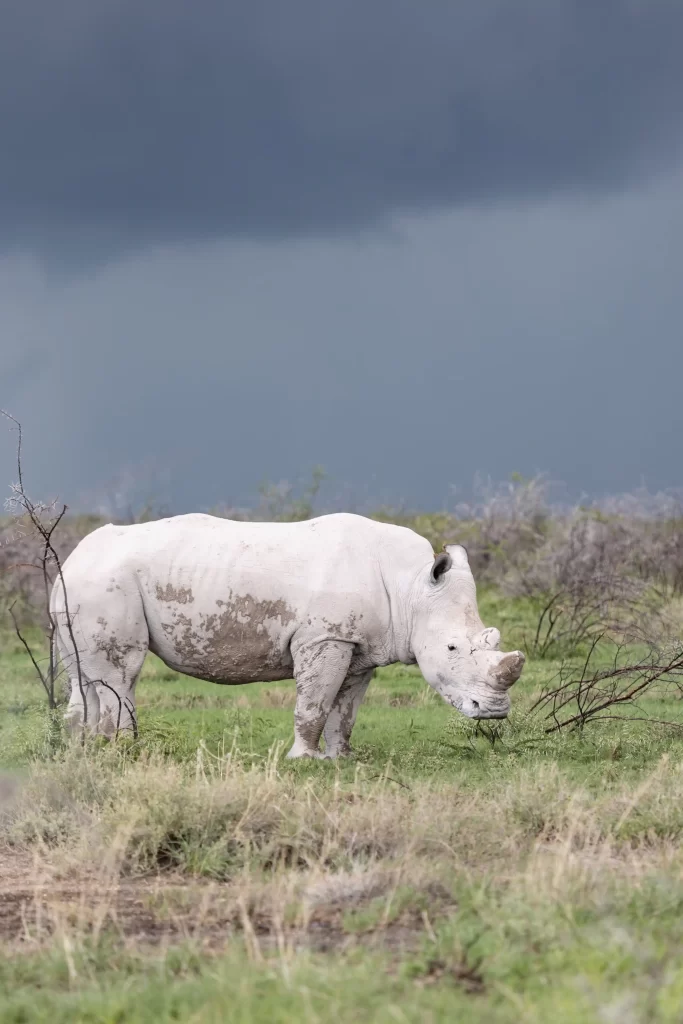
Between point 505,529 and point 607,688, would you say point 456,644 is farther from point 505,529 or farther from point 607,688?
point 505,529

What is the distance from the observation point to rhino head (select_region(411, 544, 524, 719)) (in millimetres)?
10273

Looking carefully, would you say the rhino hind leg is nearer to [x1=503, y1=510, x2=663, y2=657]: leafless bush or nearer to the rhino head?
the rhino head

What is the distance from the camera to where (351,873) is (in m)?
6.96

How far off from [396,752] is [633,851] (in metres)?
3.55

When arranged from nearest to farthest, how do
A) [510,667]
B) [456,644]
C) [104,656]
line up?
1. [510,667]
2. [456,644]
3. [104,656]

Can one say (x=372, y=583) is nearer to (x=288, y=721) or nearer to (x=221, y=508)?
(x=288, y=721)

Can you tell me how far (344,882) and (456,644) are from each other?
4.10m

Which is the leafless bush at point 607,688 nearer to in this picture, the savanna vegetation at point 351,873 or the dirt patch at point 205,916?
the savanna vegetation at point 351,873

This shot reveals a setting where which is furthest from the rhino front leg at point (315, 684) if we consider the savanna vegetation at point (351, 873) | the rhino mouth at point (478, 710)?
the rhino mouth at point (478, 710)

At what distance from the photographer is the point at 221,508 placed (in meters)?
31.8

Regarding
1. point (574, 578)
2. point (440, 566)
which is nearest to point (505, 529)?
point (574, 578)

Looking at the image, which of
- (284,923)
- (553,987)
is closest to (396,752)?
(284,923)

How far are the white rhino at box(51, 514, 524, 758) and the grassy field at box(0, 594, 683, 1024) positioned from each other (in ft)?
1.64

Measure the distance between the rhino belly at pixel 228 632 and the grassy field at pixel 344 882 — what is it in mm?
701
